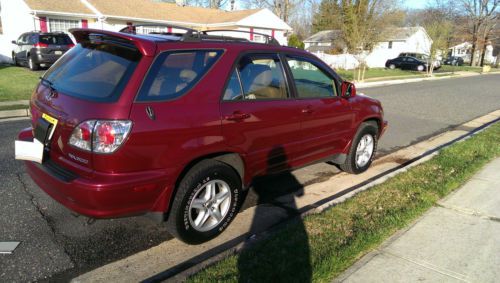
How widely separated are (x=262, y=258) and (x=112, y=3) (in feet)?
86.4

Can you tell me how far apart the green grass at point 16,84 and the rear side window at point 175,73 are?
9.10 metres

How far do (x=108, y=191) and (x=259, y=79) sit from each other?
1813mm

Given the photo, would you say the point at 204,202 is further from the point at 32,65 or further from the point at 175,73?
the point at 32,65

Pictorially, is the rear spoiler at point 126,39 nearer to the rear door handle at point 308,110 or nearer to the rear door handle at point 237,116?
the rear door handle at point 237,116

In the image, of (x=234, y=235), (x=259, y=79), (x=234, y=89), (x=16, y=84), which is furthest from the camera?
(x=16, y=84)

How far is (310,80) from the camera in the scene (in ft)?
15.1

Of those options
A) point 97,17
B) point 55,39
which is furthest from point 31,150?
point 97,17

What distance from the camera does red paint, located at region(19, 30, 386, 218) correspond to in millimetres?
2809

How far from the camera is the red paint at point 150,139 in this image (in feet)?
9.21

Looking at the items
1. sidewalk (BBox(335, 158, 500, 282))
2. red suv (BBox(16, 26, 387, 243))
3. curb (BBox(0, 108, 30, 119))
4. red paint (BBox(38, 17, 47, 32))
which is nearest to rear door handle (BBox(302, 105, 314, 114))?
red suv (BBox(16, 26, 387, 243))

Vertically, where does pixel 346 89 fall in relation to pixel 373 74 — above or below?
above

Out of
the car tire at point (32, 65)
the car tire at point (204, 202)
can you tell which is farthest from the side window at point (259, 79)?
the car tire at point (32, 65)

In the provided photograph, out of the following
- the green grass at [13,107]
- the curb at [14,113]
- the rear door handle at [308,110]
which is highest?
the rear door handle at [308,110]

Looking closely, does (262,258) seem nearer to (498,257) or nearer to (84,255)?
(84,255)
